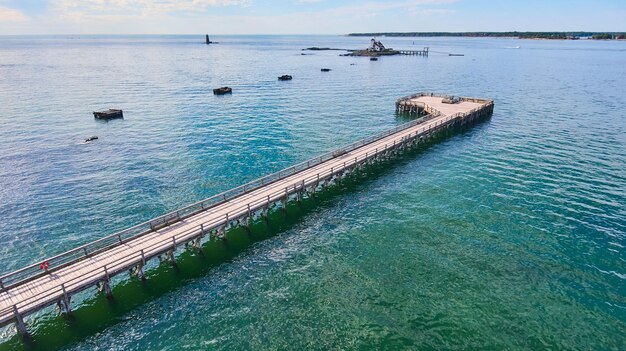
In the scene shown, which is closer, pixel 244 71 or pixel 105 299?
pixel 105 299

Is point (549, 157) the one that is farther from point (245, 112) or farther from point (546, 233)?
point (245, 112)

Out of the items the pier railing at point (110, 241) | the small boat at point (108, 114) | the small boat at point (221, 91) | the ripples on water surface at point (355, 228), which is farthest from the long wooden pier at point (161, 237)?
the small boat at point (221, 91)

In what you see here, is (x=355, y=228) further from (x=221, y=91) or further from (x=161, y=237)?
(x=221, y=91)

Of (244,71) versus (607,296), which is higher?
(244,71)

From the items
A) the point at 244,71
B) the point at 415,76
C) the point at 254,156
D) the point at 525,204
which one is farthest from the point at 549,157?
the point at 244,71

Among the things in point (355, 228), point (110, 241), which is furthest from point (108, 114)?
point (355, 228)

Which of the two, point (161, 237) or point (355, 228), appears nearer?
point (161, 237)

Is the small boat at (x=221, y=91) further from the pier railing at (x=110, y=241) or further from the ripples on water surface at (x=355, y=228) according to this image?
the pier railing at (x=110, y=241)
